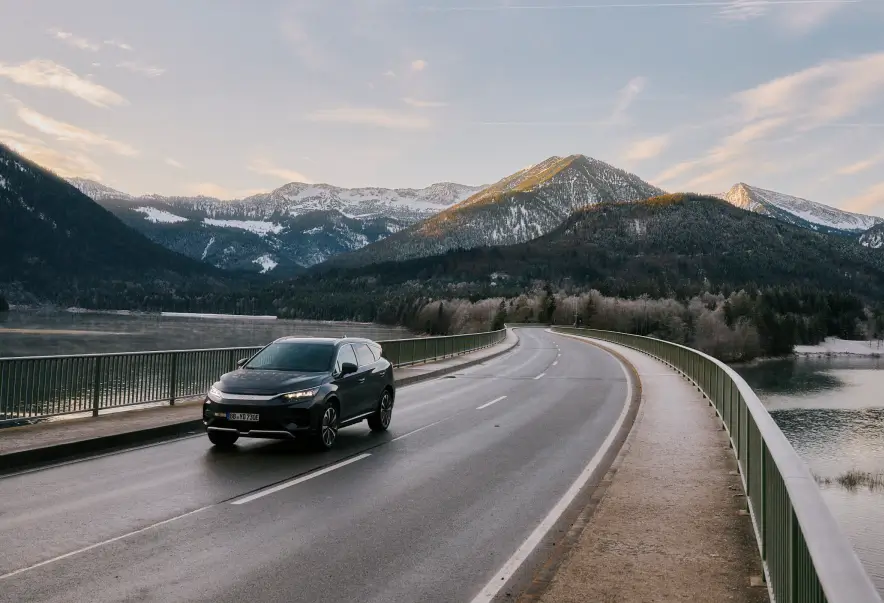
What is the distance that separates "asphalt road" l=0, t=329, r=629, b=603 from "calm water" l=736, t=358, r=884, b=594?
319 centimetres

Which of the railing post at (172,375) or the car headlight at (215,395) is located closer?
the car headlight at (215,395)

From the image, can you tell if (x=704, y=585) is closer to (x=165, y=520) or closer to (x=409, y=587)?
(x=409, y=587)

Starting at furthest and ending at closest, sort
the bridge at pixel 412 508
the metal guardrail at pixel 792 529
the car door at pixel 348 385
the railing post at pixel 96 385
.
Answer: the railing post at pixel 96 385
the car door at pixel 348 385
the bridge at pixel 412 508
the metal guardrail at pixel 792 529

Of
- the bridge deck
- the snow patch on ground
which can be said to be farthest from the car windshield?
the snow patch on ground

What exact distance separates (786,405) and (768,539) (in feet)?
201

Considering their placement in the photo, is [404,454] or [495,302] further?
[495,302]

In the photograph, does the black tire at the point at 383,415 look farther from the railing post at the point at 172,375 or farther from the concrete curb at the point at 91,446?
the railing post at the point at 172,375

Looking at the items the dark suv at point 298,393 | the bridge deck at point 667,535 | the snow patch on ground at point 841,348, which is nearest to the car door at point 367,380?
the dark suv at point 298,393

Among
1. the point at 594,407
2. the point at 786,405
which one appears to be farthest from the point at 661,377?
the point at 786,405

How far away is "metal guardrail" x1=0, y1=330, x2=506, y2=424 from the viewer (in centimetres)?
1302

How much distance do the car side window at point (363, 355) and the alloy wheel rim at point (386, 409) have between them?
74cm

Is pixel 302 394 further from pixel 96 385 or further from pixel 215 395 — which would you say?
pixel 96 385

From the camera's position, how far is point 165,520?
24.8 ft

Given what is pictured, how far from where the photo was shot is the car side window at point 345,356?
1257cm
